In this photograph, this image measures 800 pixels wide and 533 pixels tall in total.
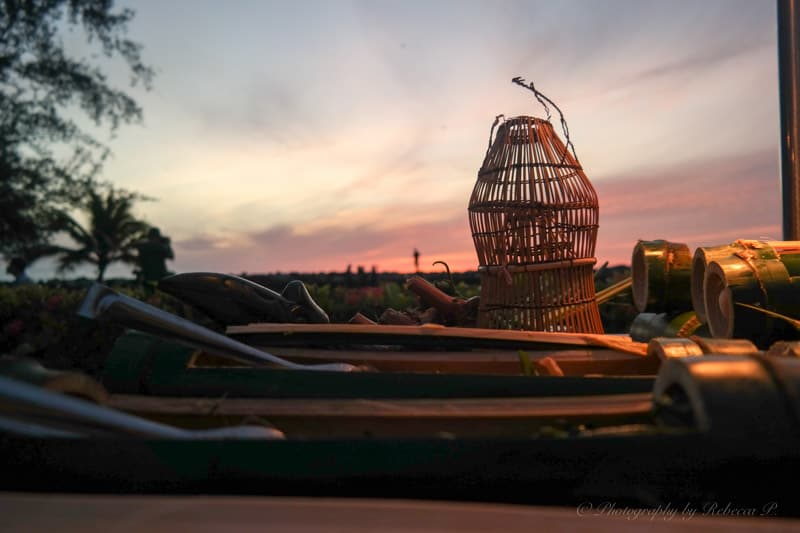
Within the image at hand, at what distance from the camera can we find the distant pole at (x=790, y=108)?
12.5 feet

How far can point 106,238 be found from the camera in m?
30.0

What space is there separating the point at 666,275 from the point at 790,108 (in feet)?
5.06

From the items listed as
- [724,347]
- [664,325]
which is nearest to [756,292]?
[724,347]

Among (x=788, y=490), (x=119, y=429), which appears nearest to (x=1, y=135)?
(x=119, y=429)

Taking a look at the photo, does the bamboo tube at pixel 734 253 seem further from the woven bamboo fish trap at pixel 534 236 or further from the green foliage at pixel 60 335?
the green foliage at pixel 60 335

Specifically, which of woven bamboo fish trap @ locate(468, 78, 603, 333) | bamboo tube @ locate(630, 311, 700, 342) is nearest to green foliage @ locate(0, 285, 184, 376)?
woven bamboo fish trap @ locate(468, 78, 603, 333)

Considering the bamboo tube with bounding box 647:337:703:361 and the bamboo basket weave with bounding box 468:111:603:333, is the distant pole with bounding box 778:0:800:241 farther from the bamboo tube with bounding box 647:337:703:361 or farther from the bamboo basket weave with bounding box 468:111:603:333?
the bamboo tube with bounding box 647:337:703:361

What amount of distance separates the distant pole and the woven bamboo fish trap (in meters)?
1.43

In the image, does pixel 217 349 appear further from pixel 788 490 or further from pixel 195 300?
pixel 788 490

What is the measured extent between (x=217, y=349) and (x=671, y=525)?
148 cm

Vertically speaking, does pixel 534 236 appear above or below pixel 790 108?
below

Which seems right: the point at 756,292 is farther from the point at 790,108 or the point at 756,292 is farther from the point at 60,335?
the point at 60,335

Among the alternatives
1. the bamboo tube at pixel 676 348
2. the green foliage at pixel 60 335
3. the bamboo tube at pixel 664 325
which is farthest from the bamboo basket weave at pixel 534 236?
the green foliage at pixel 60 335

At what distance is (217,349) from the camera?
1986 mm
